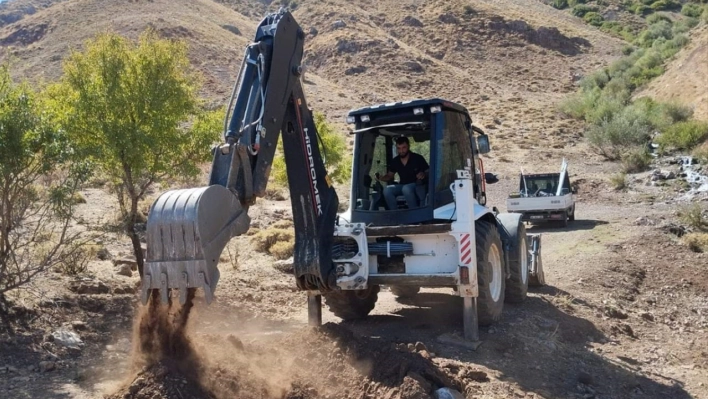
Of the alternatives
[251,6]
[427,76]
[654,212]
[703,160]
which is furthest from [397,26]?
[654,212]

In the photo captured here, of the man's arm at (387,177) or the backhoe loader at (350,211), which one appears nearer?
the backhoe loader at (350,211)

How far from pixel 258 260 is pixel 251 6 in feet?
279

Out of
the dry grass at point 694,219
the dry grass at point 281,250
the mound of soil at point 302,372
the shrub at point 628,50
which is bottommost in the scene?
the dry grass at point 694,219

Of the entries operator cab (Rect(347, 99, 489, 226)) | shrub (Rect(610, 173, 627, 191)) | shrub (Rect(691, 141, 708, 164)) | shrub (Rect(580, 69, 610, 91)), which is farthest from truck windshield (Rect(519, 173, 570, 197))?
shrub (Rect(580, 69, 610, 91))

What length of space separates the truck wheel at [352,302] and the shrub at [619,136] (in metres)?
30.7

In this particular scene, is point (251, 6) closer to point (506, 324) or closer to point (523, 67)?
point (523, 67)

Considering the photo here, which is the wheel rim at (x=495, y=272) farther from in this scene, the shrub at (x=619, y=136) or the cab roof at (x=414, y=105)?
the shrub at (x=619, y=136)

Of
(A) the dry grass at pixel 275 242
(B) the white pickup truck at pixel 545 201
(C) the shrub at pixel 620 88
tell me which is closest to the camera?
(A) the dry grass at pixel 275 242

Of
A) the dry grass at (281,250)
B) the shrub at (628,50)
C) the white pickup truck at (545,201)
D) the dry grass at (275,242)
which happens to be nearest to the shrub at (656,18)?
the shrub at (628,50)

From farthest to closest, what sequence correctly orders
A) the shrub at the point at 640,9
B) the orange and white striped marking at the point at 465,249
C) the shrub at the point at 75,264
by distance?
the shrub at the point at 640,9 → the shrub at the point at 75,264 → the orange and white striped marking at the point at 465,249

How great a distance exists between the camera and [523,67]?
70812 millimetres

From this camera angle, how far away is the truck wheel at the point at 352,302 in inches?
400

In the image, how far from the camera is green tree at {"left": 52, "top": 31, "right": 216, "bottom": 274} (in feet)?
41.2

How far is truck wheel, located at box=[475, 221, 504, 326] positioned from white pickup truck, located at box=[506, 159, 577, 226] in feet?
52.0
